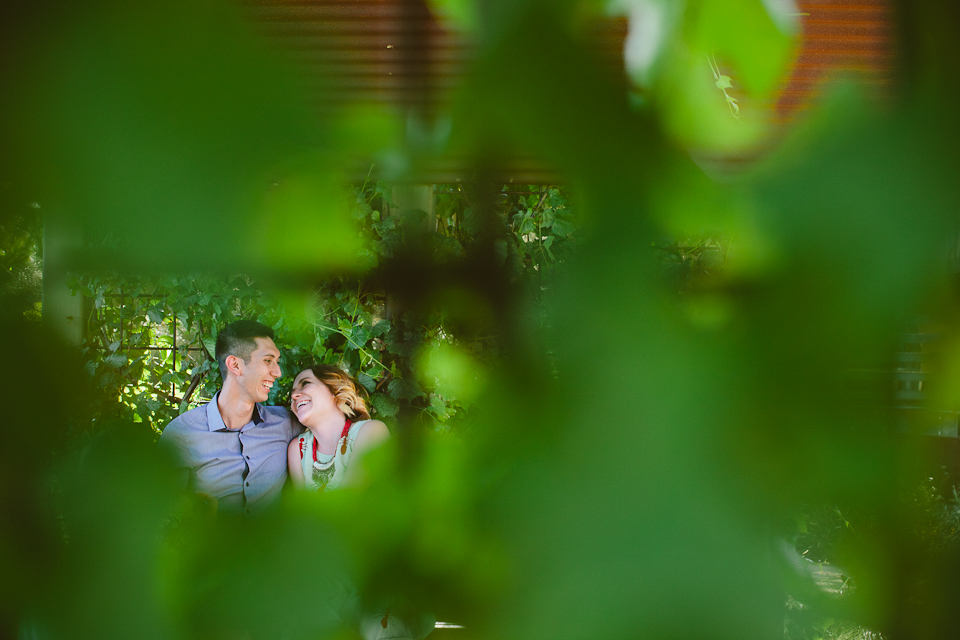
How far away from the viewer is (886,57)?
109mm

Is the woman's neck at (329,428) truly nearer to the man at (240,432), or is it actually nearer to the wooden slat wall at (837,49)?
the man at (240,432)

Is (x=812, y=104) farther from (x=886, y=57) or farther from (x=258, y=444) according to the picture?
(x=258, y=444)

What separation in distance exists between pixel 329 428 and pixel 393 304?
0.09 metres

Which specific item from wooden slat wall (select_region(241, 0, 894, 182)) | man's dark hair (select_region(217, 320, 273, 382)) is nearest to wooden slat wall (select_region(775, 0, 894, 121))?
wooden slat wall (select_region(241, 0, 894, 182))

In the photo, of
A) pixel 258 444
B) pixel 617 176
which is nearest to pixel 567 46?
pixel 617 176

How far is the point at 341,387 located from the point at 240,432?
0.12 ft

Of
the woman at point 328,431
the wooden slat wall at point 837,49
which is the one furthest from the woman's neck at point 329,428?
the wooden slat wall at point 837,49

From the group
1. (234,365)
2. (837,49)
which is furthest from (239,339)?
(837,49)

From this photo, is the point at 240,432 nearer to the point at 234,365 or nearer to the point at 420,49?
the point at 234,365

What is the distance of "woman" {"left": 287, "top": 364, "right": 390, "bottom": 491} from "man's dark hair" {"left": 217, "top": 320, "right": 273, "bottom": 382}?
24mm

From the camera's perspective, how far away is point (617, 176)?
0.32 ft

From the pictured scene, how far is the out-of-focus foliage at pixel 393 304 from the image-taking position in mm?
98

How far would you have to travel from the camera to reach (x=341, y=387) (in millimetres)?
185

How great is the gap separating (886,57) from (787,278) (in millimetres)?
49
